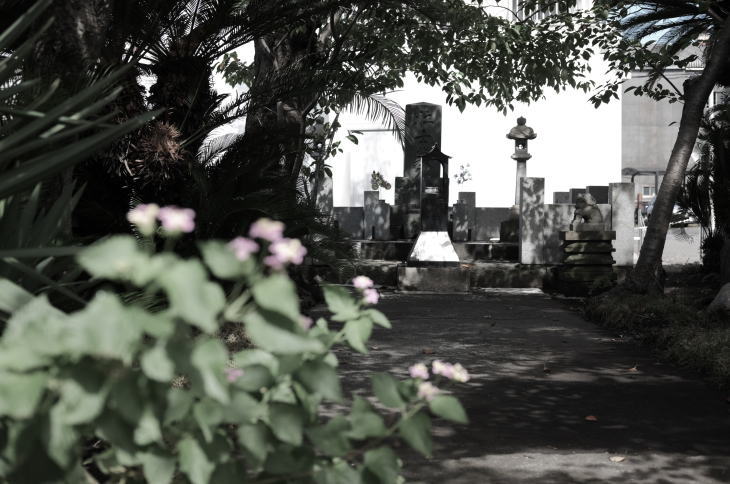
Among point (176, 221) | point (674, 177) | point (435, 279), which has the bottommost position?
point (435, 279)

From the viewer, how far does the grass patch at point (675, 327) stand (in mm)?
6699

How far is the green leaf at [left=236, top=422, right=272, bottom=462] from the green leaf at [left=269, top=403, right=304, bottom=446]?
27mm

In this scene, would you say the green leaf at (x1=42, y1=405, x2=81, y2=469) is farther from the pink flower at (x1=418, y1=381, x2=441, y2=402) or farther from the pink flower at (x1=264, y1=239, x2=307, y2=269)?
the pink flower at (x1=418, y1=381, x2=441, y2=402)

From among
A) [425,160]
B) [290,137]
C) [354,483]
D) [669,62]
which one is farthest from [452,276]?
[354,483]

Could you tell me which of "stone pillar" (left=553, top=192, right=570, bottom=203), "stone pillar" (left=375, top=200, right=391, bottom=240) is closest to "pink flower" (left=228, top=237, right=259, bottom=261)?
"stone pillar" (left=375, top=200, right=391, bottom=240)

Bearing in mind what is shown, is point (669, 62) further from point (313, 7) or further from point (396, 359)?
point (396, 359)

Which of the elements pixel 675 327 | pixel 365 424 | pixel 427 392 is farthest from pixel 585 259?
pixel 365 424

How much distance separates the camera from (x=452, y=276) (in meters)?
14.3

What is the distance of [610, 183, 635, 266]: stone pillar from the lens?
1487 cm

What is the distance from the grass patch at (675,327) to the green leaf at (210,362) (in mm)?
5621

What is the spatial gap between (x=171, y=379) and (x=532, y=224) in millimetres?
14735

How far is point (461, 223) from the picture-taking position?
70.4 ft

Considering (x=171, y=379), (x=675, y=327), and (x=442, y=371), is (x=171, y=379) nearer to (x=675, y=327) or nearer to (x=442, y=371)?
(x=442, y=371)

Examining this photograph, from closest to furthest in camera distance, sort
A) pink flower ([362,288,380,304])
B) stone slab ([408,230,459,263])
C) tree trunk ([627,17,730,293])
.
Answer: pink flower ([362,288,380,304]) < tree trunk ([627,17,730,293]) < stone slab ([408,230,459,263])
